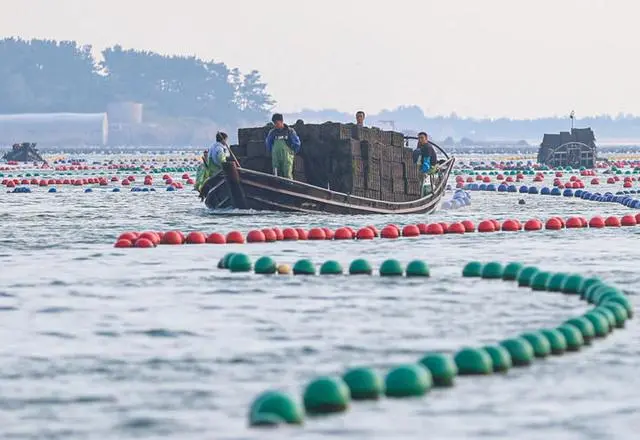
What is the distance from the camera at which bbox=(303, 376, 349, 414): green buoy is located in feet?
33.2

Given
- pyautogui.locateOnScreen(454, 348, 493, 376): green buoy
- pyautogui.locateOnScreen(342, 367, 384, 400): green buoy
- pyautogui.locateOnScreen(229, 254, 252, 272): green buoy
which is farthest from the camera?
pyautogui.locateOnScreen(229, 254, 252, 272): green buoy

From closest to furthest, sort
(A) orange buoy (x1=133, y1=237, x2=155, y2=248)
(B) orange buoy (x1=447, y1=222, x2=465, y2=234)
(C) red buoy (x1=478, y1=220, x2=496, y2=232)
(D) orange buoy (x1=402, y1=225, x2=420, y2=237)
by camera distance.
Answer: (A) orange buoy (x1=133, y1=237, x2=155, y2=248) < (D) orange buoy (x1=402, y1=225, x2=420, y2=237) < (B) orange buoy (x1=447, y1=222, x2=465, y2=234) < (C) red buoy (x1=478, y1=220, x2=496, y2=232)

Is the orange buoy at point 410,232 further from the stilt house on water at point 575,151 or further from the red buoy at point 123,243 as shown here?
the stilt house on water at point 575,151

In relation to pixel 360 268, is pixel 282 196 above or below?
above

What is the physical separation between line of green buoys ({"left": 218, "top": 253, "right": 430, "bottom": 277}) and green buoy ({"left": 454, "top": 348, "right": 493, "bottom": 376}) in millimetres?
7189

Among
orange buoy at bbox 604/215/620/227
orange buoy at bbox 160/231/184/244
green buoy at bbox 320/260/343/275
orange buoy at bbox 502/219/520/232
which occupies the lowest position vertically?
orange buoy at bbox 160/231/184/244

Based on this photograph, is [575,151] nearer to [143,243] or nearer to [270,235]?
[270,235]

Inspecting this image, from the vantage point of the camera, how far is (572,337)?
1262cm

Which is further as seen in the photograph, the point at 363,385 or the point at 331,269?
the point at 331,269

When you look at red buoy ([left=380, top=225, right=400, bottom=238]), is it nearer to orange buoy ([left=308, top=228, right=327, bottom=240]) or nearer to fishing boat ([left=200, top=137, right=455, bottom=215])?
orange buoy ([left=308, top=228, right=327, bottom=240])

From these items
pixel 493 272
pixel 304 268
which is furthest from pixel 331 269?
pixel 493 272

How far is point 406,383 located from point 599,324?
11.0 feet

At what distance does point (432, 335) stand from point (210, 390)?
10.3ft

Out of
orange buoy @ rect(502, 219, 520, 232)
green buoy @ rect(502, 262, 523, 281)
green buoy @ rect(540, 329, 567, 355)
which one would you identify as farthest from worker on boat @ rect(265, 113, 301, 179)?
green buoy @ rect(540, 329, 567, 355)
